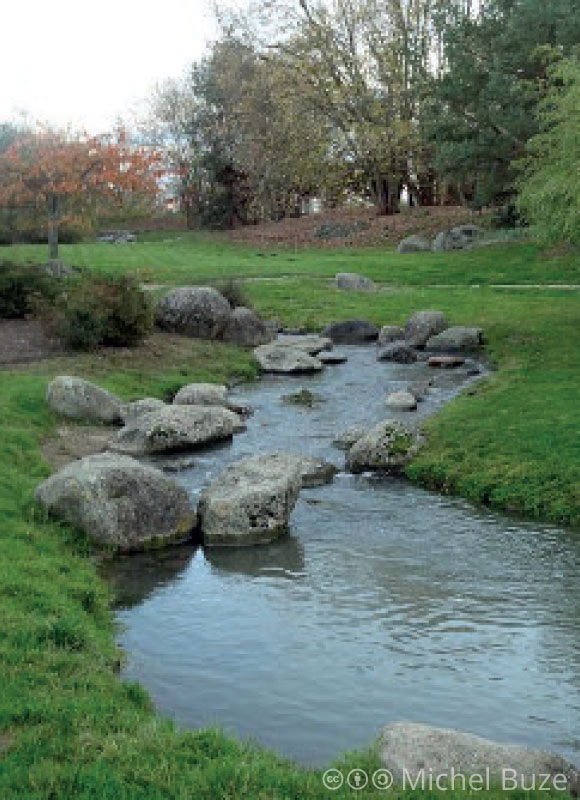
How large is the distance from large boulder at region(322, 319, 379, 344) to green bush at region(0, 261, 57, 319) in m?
9.69

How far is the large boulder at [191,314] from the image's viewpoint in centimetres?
3161

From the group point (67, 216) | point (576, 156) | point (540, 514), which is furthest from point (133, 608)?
point (67, 216)

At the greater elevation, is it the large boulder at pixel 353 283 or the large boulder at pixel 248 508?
the large boulder at pixel 353 283

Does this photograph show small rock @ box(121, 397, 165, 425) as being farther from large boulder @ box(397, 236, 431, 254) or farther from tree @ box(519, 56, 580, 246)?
large boulder @ box(397, 236, 431, 254)

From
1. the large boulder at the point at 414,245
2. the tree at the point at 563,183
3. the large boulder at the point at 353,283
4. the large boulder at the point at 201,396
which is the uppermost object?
the tree at the point at 563,183

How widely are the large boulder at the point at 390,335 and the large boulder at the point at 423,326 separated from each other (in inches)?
12.1

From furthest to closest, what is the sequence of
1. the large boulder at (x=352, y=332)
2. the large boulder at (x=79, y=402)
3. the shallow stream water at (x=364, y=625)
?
the large boulder at (x=352, y=332) < the large boulder at (x=79, y=402) < the shallow stream water at (x=364, y=625)

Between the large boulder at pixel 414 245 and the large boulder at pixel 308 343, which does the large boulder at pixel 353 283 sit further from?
the large boulder at pixel 414 245

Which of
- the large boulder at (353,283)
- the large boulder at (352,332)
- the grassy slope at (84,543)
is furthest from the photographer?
the large boulder at (353,283)

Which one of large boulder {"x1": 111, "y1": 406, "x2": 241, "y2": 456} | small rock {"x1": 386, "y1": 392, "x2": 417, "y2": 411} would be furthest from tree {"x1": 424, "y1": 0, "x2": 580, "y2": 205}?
large boulder {"x1": 111, "y1": 406, "x2": 241, "y2": 456}

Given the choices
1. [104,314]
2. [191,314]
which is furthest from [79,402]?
[191,314]

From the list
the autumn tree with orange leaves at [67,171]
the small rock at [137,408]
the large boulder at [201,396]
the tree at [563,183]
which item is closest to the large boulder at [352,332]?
the tree at [563,183]

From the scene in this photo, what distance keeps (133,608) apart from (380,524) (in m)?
4.58

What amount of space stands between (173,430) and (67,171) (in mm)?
18867
